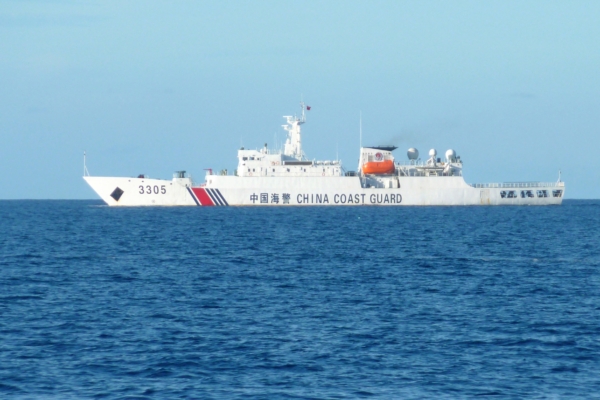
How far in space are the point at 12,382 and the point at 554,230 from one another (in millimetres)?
47520

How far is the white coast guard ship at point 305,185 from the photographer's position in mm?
83625

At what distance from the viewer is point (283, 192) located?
84.4m

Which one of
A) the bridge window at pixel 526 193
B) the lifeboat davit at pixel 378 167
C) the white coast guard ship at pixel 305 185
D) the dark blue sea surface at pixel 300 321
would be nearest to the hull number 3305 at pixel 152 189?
the white coast guard ship at pixel 305 185

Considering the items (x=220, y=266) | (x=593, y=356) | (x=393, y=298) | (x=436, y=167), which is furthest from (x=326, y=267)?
(x=436, y=167)

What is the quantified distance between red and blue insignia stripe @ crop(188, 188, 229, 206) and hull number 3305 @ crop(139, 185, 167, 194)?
260 centimetres

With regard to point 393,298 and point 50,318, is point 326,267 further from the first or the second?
point 50,318

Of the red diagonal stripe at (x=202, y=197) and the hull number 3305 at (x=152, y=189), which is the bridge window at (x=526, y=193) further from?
the hull number 3305 at (x=152, y=189)

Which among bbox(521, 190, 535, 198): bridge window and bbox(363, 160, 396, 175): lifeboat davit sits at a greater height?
bbox(363, 160, 396, 175): lifeboat davit

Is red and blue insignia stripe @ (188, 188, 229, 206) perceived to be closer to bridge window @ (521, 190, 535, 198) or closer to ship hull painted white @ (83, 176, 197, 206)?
ship hull painted white @ (83, 176, 197, 206)

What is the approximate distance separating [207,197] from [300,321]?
207 feet

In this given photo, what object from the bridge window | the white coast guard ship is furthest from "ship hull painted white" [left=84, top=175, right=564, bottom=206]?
the bridge window

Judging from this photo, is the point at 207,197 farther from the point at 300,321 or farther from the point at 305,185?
the point at 300,321

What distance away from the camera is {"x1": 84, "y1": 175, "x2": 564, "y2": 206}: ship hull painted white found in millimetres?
83438

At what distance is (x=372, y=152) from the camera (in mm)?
88438
